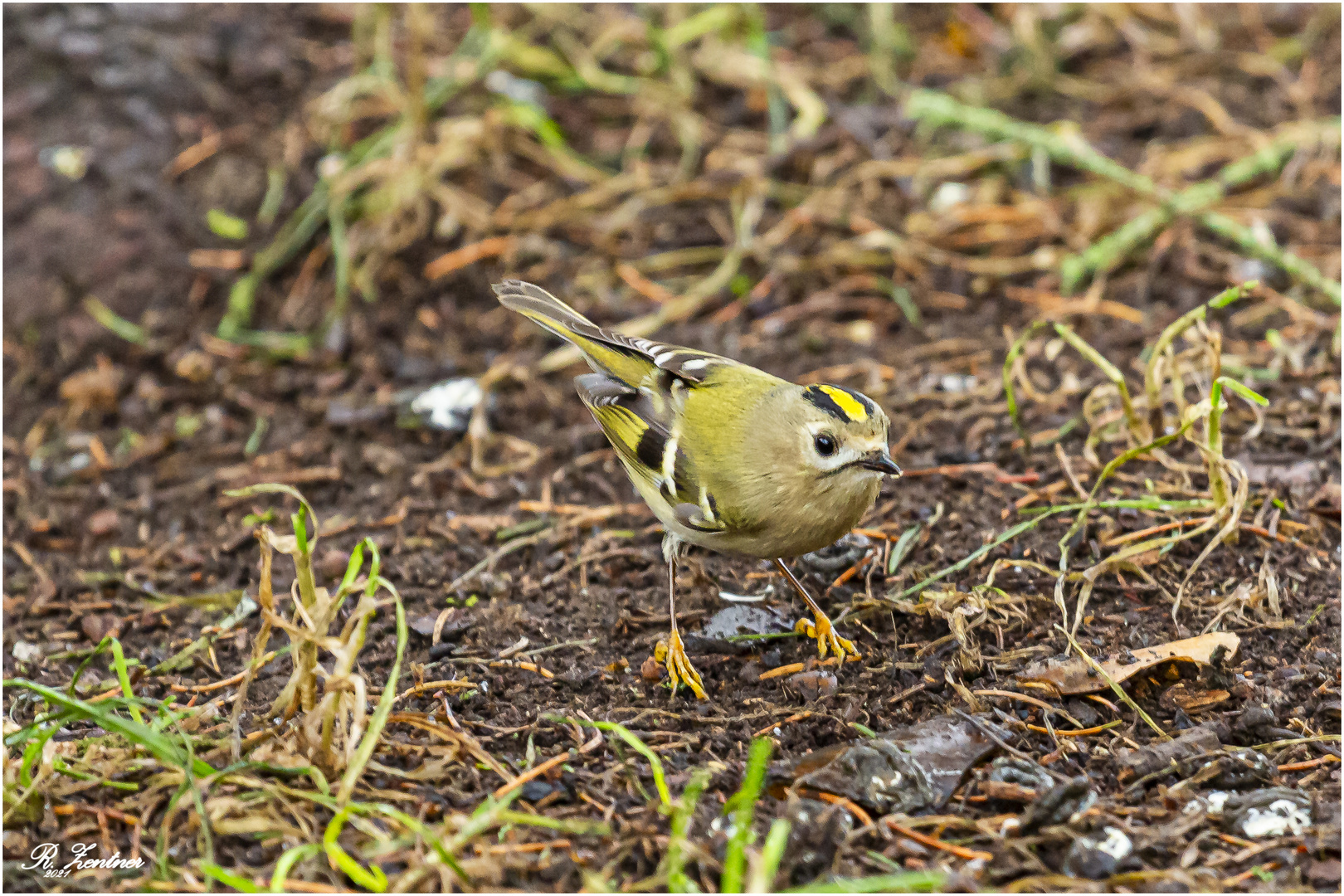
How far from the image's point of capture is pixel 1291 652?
338 cm

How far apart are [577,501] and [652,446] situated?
76 centimetres

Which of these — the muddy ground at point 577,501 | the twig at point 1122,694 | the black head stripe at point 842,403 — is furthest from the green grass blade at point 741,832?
the black head stripe at point 842,403

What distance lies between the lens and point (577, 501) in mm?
4652

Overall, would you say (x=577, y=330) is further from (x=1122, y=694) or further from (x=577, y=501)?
(x=1122, y=694)

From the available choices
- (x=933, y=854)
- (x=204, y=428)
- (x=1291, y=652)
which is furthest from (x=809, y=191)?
(x=933, y=854)

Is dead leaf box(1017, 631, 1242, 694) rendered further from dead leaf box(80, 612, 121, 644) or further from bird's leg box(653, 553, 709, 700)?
dead leaf box(80, 612, 121, 644)

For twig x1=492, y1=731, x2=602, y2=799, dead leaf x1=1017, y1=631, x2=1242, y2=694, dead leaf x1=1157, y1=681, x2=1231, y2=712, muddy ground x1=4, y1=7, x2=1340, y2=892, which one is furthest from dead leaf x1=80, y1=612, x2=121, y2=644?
dead leaf x1=1157, y1=681, x2=1231, y2=712

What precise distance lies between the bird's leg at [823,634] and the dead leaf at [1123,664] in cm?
49

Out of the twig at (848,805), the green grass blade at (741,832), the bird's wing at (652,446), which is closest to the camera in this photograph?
the green grass blade at (741,832)

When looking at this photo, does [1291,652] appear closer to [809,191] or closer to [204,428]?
[809,191]

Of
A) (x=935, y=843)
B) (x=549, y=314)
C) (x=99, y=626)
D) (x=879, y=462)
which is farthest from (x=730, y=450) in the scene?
(x=99, y=626)

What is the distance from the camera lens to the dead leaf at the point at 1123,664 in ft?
10.7

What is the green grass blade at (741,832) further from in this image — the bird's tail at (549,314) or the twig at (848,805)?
the bird's tail at (549,314)

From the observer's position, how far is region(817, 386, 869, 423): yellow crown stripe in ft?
11.7
